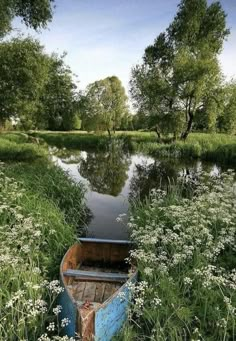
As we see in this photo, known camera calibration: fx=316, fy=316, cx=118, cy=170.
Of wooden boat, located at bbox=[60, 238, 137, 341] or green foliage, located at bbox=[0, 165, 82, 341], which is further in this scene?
green foliage, located at bbox=[0, 165, 82, 341]

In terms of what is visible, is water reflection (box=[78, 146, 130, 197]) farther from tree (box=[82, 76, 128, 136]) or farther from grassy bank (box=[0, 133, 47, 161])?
tree (box=[82, 76, 128, 136])

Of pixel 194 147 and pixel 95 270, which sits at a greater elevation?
pixel 194 147

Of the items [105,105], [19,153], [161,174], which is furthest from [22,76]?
[105,105]

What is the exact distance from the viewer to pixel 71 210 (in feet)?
31.6

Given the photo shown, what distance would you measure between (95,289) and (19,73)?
51.8 feet

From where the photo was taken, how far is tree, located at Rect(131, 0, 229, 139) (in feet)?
85.4

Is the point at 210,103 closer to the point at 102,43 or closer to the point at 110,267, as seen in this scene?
the point at 102,43

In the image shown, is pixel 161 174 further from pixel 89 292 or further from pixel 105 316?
pixel 105 316

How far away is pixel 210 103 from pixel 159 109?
14.2 feet

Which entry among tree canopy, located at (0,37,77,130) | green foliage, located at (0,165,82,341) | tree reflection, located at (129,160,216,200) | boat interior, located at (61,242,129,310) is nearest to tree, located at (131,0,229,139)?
tree reflection, located at (129,160,216,200)

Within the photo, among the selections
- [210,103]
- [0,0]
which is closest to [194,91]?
[210,103]

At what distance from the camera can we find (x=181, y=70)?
25.6m

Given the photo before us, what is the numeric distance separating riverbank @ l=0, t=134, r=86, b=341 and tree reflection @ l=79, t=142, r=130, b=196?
4.59 m

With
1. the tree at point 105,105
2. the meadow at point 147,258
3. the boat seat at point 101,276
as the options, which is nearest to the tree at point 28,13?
the meadow at point 147,258
